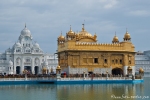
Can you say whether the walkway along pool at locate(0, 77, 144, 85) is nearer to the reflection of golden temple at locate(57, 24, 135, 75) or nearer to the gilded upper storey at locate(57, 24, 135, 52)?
the reflection of golden temple at locate(57, 24, 135, 75)

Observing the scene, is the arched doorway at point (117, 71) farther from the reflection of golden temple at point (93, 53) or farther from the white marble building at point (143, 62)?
the white marble building at point (143, 62)

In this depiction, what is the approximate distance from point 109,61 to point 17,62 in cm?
4698

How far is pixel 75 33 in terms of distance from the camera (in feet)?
157

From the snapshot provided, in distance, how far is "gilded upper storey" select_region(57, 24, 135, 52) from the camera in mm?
45172

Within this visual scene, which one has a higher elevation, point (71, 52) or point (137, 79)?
point (71, 52)

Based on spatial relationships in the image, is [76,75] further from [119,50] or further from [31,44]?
[31,44]

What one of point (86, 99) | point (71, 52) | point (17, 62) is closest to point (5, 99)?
point (86, 99)

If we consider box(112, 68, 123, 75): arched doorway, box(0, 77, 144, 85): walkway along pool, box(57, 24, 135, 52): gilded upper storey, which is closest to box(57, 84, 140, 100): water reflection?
box(0, 77, 144, 85): walkway along pool

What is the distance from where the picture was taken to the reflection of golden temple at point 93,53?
45156 mm

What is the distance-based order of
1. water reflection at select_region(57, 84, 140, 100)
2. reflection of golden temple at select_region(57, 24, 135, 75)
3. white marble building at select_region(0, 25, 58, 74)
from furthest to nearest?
white marble building at select_region(0, 25, 58, 74)
reflection of golden temple at select_region(57, 24, 135, 75)
water reflection at select_region(57, 84, 140, 100)

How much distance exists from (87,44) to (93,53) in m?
1.48

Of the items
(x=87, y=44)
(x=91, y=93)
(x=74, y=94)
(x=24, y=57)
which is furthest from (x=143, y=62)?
(x=74, y=94)

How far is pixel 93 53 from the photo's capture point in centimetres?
4584

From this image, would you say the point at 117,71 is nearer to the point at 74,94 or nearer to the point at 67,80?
the point at 67,80
